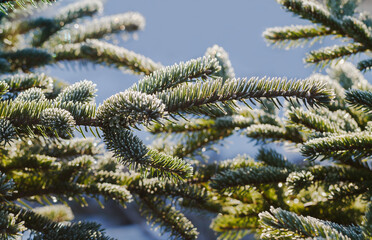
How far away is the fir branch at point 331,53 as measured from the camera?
78 centimetres

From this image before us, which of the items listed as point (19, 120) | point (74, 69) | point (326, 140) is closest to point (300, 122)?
point (326, 140)

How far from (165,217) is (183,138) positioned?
0.79 feet

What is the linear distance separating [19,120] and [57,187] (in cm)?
24

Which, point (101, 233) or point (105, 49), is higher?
point (105, 49)

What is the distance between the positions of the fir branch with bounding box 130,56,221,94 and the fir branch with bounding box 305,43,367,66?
0.39m

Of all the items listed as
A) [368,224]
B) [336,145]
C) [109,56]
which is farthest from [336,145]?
[109,56]

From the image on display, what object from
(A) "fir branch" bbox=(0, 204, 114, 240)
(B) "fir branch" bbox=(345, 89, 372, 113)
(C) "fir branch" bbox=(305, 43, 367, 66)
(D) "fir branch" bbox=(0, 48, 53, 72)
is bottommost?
(A) "fir branch" bbox=(0, 204, 114, 240)

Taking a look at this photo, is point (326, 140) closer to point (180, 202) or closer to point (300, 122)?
point (300, 122)

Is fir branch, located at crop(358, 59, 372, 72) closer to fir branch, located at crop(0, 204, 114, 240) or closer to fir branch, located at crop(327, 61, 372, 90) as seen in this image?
fir branch, located at crop(327, 61, 372, 90)

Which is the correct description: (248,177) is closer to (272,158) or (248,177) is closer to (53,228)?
(272,158)

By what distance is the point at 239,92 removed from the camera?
1.51ft

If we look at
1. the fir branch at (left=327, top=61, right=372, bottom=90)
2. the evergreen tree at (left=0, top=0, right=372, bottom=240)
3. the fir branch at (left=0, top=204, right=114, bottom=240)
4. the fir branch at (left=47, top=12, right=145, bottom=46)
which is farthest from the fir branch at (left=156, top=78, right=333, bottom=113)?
the fir branch at (left=47, top=12, right=145, bottom=46)

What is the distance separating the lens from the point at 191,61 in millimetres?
515

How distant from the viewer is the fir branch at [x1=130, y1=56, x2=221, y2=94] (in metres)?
0.50
